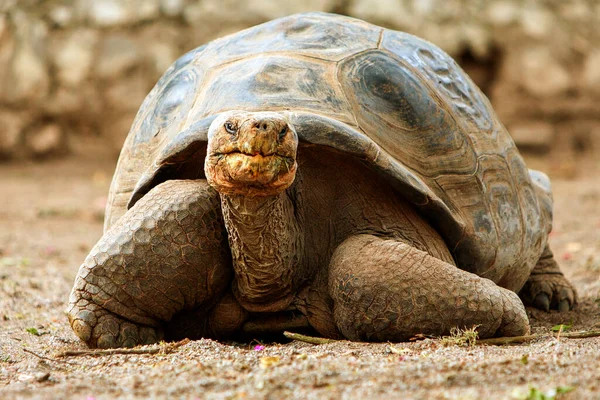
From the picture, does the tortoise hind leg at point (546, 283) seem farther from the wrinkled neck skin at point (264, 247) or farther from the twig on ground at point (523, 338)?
the wrinkled neck skin at point (264, 247)

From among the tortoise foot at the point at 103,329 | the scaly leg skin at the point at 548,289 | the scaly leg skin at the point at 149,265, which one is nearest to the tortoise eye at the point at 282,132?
the scaly leg skin at the point at 149,265

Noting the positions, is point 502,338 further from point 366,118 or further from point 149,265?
point 149,265

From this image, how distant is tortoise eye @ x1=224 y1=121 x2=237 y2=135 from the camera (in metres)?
2.79

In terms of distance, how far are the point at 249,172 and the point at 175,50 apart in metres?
8.06

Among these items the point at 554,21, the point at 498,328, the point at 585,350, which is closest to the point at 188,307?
the point at 498,328

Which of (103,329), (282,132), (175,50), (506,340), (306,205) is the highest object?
(175,50)

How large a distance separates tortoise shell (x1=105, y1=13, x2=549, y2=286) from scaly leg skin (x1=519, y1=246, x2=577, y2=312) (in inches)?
16.1

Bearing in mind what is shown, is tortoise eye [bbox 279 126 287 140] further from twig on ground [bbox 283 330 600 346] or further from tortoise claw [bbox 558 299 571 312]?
tortoise claw [bbox 558 299 571 312]

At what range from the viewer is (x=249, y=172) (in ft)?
9.05

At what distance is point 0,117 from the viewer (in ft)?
34.2

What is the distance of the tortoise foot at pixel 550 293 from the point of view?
4441 millimetres

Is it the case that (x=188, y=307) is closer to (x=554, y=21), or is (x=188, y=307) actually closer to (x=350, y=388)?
(x=350, y=388)

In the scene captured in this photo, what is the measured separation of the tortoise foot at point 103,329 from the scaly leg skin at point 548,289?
2193mm

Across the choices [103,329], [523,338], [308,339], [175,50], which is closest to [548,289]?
[523,338]
